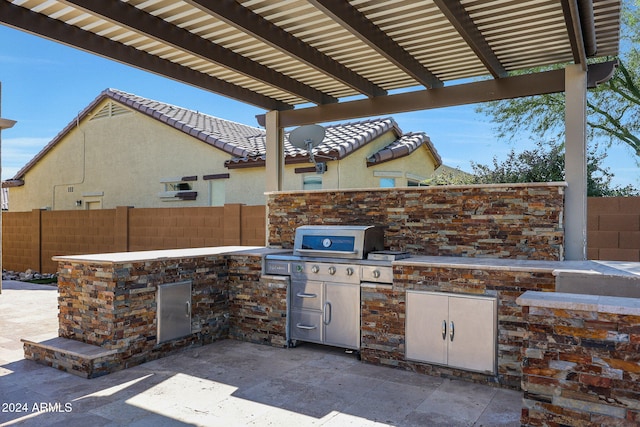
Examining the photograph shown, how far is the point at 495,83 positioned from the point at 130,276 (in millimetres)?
4516

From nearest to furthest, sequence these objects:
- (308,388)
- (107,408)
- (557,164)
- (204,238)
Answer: (107,408) < (308,388) < (557,164) < (204,238)

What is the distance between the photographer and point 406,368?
4488 mm

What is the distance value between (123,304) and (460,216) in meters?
3.50

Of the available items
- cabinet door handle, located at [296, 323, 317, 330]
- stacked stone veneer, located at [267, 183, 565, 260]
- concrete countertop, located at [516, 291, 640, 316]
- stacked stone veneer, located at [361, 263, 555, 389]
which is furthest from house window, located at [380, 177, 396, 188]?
concrete countertop, located at [516, 291, 640, 316]

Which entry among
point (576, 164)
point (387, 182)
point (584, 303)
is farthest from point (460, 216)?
point (387, 182)

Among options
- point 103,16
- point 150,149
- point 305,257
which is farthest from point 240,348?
point 150,149

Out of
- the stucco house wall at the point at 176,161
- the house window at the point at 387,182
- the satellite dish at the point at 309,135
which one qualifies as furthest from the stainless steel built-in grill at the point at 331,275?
the house window at the point at 387,182

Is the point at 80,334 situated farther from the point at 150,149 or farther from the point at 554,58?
the point at 150,149

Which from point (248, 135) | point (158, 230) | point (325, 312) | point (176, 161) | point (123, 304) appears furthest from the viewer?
point (248, 135)

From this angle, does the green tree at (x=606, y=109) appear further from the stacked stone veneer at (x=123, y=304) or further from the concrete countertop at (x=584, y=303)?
the concrete countertop at (x=584, y=303)

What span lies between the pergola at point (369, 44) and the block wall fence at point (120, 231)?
9.60ft

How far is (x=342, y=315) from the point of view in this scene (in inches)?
192

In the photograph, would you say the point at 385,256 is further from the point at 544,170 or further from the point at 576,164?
the point at 544,170

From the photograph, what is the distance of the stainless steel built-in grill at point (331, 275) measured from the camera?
15.7 ft
